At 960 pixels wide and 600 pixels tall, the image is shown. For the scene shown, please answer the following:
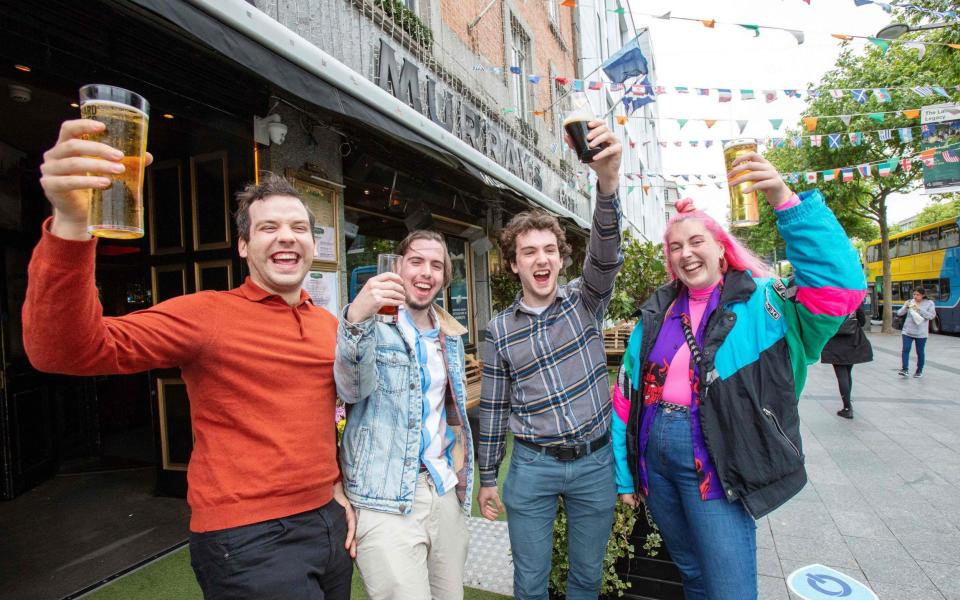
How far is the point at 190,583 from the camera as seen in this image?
2930 millimetres

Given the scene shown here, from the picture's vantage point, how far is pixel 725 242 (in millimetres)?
1890

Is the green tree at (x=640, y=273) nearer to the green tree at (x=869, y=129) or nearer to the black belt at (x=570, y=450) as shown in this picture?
the black belt at (x=570, y=450)

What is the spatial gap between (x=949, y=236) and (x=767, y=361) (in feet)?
75.3

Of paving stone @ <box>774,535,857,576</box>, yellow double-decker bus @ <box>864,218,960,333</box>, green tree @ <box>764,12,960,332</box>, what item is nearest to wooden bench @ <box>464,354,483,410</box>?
paving stone @ <box>774,535,857,576</box>

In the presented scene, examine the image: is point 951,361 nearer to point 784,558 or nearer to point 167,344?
point 784,558

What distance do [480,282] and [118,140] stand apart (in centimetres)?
702

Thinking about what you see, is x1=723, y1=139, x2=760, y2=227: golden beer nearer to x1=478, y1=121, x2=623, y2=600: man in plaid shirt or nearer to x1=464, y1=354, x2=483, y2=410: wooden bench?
x1=478, y1=121, x2=623, y2=600: man in plaid shirt

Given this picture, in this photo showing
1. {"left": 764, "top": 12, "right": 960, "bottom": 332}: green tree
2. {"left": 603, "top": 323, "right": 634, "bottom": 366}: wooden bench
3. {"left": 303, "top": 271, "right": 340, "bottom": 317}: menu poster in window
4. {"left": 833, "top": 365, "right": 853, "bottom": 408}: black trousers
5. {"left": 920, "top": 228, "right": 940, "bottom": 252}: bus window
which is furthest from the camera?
{"left": 920, "top": 228, "right": 940, "bottom": 252}: bus window

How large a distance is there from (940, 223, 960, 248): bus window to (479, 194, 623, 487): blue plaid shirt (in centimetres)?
2230

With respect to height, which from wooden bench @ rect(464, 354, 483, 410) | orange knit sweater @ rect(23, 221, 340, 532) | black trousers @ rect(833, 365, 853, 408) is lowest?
black trousers @ rect(833, 365, 853, 408)

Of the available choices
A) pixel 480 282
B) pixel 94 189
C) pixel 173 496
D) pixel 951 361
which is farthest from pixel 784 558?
pixel 951 361

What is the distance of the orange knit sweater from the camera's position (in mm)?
1276

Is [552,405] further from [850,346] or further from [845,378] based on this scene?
[845,378]

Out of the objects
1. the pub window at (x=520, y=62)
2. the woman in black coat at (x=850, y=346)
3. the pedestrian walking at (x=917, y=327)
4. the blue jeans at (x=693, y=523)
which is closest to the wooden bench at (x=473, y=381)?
the blue jeans at (x=693, y=523)
